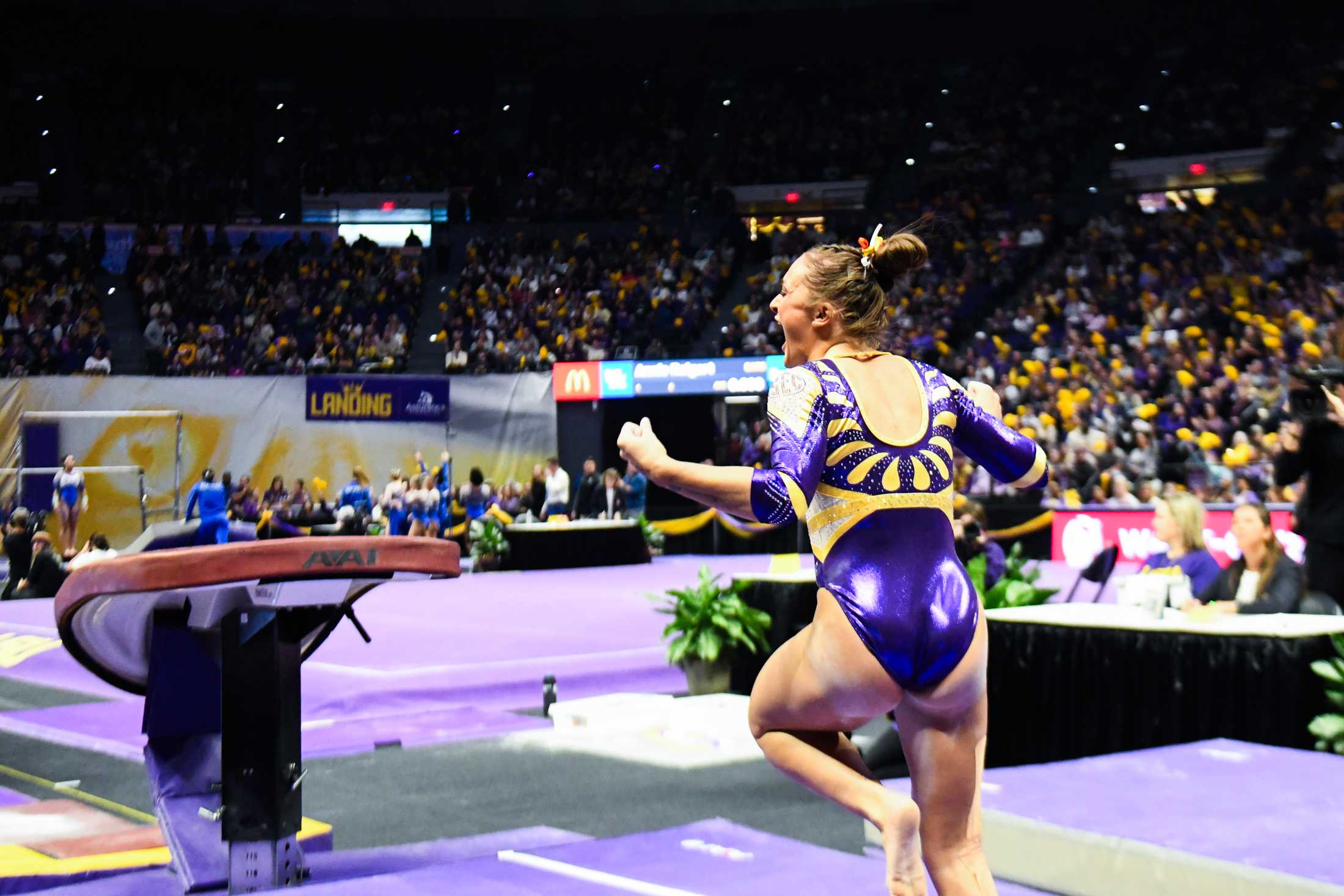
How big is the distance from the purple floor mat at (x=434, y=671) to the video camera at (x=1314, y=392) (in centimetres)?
475

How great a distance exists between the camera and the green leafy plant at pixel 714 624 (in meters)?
8.50

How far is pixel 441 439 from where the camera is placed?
2230 cm

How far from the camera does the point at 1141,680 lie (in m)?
5.82

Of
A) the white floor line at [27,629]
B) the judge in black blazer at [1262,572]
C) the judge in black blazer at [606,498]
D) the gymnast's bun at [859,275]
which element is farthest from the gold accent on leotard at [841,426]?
the judge in black blazer at [606,498]

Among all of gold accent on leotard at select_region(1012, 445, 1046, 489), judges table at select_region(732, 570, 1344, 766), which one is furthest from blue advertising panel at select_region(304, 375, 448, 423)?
gold accent on leotard at select_region(1012, 445, 1046, 489)

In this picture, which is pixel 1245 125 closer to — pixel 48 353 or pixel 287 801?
pixel 48 353

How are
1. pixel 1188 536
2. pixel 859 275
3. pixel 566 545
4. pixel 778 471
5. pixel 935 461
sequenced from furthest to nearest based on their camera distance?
pixel 566 545
pixel 1188 536
pixel 859 275
pixel 935 461
pixel 778 471

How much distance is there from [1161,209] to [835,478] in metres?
25.5

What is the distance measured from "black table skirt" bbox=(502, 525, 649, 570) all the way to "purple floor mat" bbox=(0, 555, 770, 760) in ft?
13.6

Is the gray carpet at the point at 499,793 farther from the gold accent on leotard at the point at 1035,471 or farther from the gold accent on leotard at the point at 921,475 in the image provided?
the gold accent on leotard at the point at 921,475

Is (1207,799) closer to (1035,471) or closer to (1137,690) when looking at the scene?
(1137,690)

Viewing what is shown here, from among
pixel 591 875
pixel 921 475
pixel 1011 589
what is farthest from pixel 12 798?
pixel 921 475

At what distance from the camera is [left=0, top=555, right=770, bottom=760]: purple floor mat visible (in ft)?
26.0

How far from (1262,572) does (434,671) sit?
547cm
